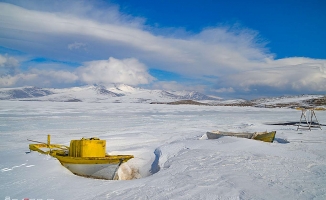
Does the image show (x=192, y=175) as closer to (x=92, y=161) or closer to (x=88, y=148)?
(x=92, y=161)

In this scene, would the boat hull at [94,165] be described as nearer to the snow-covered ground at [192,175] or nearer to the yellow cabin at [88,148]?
the yellow cabin at [88,148]

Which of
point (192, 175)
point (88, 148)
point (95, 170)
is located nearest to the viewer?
point (192, 175)

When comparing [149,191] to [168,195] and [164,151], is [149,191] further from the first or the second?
[164,151]

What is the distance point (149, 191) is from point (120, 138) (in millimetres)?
8309

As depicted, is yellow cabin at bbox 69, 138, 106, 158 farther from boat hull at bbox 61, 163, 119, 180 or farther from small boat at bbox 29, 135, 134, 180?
boat hull at bbox 61, 163, 119, 180

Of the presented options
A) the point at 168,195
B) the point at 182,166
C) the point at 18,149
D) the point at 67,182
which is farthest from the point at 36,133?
the point at 168,195

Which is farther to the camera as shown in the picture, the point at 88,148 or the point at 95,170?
the point at 88,148

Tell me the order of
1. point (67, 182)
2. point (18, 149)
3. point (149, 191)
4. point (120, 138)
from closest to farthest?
point (149, 191) → point (67, 182) → point (18, 149) → point (120, 138)

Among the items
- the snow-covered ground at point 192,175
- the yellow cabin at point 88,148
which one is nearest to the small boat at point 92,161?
the yellow cabin at point 88,148

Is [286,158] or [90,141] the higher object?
[90,141]

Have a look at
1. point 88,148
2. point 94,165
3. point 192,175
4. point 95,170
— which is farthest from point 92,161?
point 192,175

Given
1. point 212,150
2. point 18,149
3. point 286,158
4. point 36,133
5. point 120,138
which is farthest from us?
point 36,133

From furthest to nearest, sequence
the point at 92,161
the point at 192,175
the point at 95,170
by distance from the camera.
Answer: the point at 95,170, the point at 92,161, the point at 192,175

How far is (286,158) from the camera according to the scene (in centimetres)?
828
